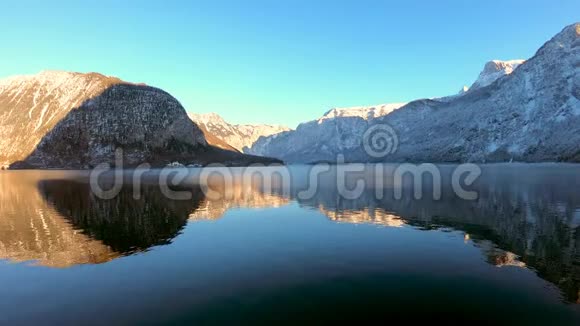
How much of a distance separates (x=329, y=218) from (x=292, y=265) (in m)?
25.7

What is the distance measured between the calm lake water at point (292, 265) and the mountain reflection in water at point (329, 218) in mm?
284

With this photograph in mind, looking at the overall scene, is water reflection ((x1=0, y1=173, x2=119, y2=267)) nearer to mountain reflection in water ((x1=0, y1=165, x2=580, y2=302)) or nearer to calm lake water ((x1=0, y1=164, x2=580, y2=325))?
mountain reflection in water ((x1=0, y1=165, x2=580, y2=302))

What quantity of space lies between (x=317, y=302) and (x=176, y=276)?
42.5ft

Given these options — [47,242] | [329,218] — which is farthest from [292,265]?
[47,242]

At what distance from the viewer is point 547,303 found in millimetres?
24953

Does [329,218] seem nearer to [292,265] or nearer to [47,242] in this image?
[292,265]

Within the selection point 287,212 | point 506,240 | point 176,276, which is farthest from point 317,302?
point 287,212

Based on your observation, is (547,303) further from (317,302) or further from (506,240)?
(506,240)

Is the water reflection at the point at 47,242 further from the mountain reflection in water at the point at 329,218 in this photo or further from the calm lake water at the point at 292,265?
the calm lake water at the point at 292,265

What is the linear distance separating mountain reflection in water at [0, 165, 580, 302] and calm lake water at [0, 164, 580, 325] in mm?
284

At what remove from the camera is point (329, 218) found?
5884 centimetres

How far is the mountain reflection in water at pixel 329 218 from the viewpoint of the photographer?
37156mm

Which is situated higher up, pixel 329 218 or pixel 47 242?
pixel 329 218

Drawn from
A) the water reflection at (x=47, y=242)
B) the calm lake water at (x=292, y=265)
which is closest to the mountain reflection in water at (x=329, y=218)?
the water reflection at (x=47, y=242)
